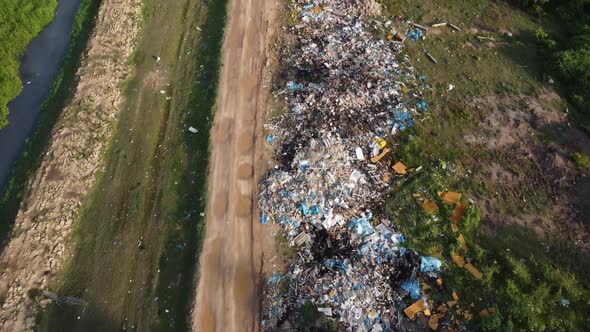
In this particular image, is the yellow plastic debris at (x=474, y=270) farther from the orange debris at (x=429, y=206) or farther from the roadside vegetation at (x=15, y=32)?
the roadside vegetation at (x=15, y=32)

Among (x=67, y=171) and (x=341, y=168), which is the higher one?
(x=341, y=168)

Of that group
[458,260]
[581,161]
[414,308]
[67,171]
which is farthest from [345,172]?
[67,171]

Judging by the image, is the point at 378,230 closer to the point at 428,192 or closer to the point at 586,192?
the point at 428,192

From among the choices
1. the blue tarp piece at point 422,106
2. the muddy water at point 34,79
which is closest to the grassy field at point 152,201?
the muddy water at point 34,79

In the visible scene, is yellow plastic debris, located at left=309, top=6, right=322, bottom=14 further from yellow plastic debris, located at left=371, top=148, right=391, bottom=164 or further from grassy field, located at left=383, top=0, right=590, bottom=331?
yellow plastic debris, located at left=371, top=148, right=391, bottom=164

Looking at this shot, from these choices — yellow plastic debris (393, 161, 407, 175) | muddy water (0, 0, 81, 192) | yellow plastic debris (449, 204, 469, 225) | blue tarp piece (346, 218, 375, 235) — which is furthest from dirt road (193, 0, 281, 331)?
muddy water (0, 0, 81, 192)

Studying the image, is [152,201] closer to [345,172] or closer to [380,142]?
[345,172]
